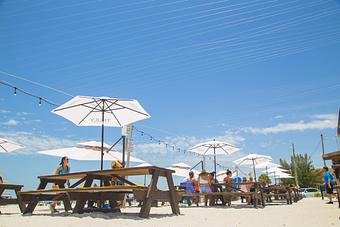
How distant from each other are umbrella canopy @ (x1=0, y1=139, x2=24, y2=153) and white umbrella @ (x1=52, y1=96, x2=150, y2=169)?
15.5 feet

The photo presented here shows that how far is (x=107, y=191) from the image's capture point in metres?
4.46

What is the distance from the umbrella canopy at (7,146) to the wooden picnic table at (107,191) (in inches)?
236

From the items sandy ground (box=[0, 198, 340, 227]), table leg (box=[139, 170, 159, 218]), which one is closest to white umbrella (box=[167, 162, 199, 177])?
sandy ground (box=[0, 198, 340, 227])

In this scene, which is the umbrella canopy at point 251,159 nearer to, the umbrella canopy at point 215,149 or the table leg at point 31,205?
the umbrella canopy at point 215,149

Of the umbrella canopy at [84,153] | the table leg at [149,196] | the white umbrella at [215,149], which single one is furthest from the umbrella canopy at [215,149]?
the table leg at [149,196]

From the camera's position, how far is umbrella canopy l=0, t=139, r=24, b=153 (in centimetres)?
1017

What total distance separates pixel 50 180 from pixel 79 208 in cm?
109

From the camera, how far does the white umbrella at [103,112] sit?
21.7ft

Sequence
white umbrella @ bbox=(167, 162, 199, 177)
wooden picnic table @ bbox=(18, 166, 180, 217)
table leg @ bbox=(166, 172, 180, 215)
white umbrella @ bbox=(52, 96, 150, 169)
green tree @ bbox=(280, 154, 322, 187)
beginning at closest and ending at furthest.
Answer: wooden picnic table @ bbox=(18, 166, 180, 217)
table leg @ bbox=(166, 172, 180, 215)
white umbrella @ bbox=(52, 96, 150, 169)
white umbrella @ bbox=(167, 162, 199, 177)
green tree @ bbox=(280, 154, 322, 187)

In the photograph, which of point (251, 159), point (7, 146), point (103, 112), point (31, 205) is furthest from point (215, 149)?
point (31, 205)

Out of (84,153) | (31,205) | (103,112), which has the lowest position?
(31,205)

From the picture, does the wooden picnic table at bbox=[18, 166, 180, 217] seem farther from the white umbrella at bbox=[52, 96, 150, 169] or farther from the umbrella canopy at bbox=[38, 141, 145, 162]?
the umbrella canopy at bbox=[38, 141, 145, 162]

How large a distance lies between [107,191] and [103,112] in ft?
9.25

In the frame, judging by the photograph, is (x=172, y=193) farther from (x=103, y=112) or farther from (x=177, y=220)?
(x=103, y=112)
